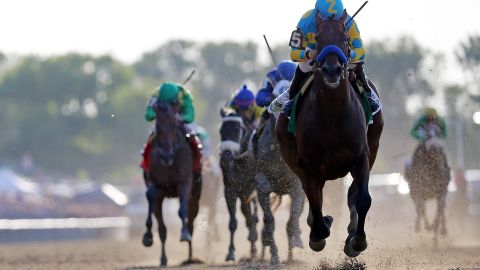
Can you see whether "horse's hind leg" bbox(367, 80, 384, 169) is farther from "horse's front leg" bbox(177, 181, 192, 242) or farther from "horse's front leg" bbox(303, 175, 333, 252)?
"horse's front leg" bbox(177, 181, 192, 242)

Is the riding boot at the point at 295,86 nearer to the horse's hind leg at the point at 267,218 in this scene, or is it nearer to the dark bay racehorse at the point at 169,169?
the horse's hind leg at the point at 267,218

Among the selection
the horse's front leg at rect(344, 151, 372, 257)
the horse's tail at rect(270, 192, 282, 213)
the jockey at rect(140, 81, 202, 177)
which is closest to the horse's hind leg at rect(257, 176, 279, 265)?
the horse's tail at rect(270, 192, 282, 213)

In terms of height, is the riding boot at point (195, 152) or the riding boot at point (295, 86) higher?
the riding boot at point (195, 152)

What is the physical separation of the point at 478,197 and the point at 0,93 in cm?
5540

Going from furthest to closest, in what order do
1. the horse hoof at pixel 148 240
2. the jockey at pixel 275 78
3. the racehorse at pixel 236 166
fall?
the racehorse at pixel 236 166 < the horse hoof at pixel 148 240 < the jockey at pixel 275 78

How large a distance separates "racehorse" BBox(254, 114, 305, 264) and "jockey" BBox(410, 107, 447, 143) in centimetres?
516

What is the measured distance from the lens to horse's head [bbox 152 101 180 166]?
17172 mm

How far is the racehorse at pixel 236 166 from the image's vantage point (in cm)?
1725

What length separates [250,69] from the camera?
349ft

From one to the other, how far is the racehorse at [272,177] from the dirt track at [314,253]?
661mm

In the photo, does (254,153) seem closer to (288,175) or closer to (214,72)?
(288,175)

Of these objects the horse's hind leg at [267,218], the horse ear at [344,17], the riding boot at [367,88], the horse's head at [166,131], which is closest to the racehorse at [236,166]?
the horse's head at [166,131]

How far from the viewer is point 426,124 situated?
803 inches

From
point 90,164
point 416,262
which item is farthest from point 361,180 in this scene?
point 90,164
